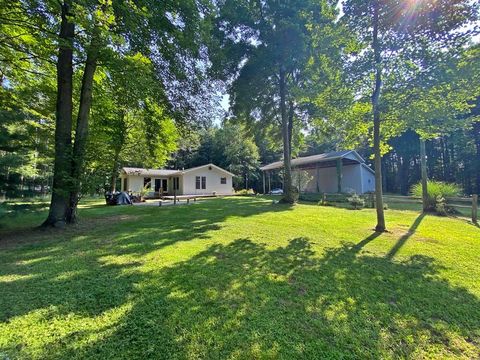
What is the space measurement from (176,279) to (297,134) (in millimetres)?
17083

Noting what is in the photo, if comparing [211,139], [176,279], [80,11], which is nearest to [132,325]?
[176,279]

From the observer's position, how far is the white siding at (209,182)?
82.4ft

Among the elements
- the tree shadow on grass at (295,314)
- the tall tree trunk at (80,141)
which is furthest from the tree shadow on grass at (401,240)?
the tall tree trunk at (80,141)

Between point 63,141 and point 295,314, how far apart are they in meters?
7.56

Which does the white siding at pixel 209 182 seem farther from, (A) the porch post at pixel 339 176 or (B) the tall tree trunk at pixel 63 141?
(B) the tall tree trunk at pixel 63 141

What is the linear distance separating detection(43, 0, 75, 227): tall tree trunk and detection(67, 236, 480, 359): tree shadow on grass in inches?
195

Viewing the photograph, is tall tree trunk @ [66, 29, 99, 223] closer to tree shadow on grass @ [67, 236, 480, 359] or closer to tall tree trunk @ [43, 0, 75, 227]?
tall tree trunk @ [43, 0, 75, 227]

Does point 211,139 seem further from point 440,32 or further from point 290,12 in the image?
point 440,32

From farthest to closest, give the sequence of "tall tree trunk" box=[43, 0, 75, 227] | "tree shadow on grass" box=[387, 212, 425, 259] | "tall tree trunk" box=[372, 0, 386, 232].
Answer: "tall tree trunk" box=[43, 0, 75, 227] → "tall tree trunk" box=[372, 0, 386, 232] → "tree shadow on grass" box=[387, 212, 425, 259]

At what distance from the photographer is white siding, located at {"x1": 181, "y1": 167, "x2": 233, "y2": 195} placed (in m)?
25.1

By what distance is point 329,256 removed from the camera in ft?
15.3

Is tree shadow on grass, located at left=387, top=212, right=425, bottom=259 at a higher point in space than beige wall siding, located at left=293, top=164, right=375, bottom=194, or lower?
lower

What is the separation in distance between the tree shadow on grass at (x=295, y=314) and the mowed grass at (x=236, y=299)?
1 centimetres

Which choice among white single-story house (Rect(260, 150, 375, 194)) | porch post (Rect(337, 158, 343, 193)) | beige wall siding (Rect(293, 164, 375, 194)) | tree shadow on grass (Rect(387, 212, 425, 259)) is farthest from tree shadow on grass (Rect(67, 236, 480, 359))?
beige wall siding (Rect(293, 164, 375, 194))
